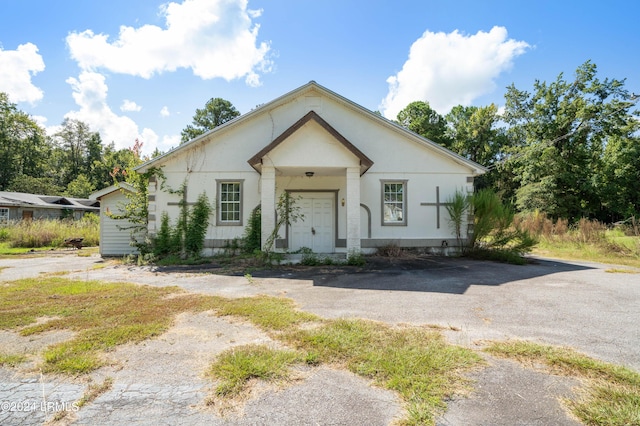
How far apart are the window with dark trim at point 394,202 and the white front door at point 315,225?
222cm

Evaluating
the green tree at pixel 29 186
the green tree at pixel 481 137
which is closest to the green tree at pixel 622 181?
the green tree at pixel 481 137

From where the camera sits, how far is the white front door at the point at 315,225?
40.7 ft

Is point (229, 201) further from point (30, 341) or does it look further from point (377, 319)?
point (377, 319)

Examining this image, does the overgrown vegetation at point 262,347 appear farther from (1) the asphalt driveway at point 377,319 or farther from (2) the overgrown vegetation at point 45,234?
(2) the overgrown vegetation at point 45,234

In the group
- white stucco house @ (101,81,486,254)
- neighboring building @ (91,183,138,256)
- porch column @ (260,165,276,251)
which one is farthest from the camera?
neighboring building @ (91,183,138,256)

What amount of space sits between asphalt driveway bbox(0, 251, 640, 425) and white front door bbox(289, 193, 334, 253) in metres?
3.76

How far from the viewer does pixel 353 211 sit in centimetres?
1027

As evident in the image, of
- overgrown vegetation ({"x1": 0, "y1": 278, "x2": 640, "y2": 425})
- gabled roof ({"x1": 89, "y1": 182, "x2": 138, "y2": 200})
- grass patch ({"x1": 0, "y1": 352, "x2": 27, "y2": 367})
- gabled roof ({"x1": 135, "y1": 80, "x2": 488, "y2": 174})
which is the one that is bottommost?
grass patch ({"x1": 0, "y1": 352, "x2": 27, "y2": 367})

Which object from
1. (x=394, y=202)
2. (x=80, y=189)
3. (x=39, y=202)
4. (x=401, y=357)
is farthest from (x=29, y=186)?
(x=401, y=357)

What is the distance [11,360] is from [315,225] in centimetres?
987

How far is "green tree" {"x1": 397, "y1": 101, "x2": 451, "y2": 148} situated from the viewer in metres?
34.2

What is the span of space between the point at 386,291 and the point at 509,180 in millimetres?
34506

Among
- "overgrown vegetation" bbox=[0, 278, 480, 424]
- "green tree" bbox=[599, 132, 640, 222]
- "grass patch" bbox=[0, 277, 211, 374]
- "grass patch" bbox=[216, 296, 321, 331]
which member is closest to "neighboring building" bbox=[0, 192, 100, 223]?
"grass patch" bbox=[0, 277, 211, 374]

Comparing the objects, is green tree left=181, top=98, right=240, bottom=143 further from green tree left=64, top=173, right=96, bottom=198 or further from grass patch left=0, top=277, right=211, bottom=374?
grass patch left=0, top=277, right=211, bottom=374
